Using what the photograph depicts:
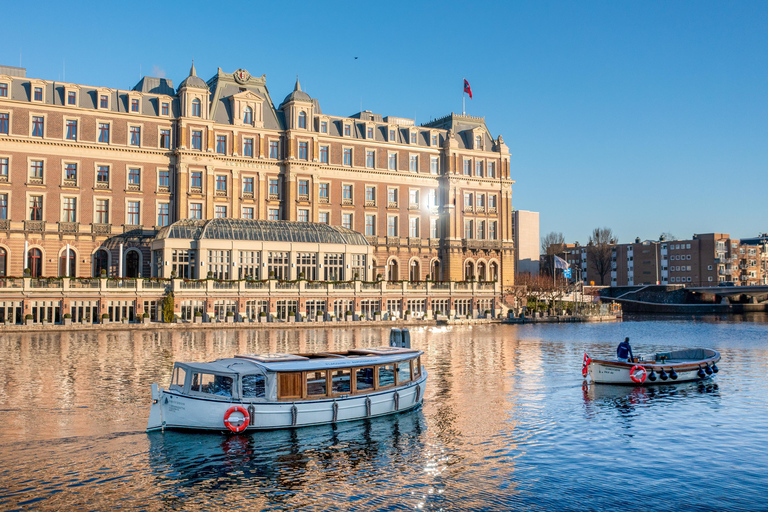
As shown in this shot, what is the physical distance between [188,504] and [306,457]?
5318 millimetres

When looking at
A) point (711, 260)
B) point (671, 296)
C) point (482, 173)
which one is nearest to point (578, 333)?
point (482, 173)

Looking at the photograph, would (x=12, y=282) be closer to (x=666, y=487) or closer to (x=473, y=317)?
(x=473, y=317)

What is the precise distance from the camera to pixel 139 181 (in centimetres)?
8875

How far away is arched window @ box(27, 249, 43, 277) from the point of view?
3231 inches

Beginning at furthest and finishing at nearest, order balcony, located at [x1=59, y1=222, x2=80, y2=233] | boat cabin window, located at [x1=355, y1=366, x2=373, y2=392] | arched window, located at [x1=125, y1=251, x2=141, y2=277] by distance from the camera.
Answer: arched window, located at [x1=125, y1=251, x2=141, y2=277] → balcony, located at [x1=59, y1=222, x2=80, y2=233] → boat cabin window, located at [x1=355, y1=366, x2=373, y2=392]

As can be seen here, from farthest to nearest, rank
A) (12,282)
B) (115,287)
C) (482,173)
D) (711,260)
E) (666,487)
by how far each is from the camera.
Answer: (711,260) → (482,173) → (115,287) → (12,282) → (666,487)

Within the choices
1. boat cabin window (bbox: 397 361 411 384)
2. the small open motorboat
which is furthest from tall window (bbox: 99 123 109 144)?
the small open motorboat

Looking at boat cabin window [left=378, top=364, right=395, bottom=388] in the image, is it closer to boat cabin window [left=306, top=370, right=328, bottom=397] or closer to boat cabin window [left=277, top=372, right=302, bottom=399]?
boat cabin window [left=306, top=370, right=328, bottom=397]

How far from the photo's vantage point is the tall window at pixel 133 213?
8806 cm

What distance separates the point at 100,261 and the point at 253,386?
66118mm

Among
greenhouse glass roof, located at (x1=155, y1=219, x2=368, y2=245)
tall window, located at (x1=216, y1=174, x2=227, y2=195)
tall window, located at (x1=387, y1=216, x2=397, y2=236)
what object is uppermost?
tall window, located at (x1=216, y1=174, x2=227, y2=195)

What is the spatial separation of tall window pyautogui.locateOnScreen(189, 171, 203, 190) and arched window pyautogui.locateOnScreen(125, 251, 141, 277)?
11.2 meters

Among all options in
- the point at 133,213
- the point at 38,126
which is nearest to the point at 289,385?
the point at 133,213

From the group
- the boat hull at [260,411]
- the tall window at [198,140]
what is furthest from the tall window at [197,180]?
the boat hull at [260,411]
